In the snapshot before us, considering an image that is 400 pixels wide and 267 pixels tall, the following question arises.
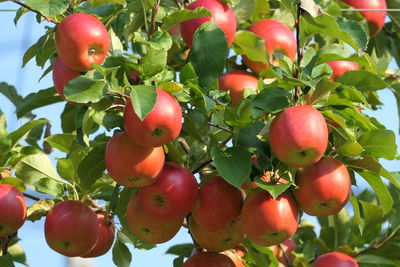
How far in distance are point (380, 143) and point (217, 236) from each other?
1.33 feet

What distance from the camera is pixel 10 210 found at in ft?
6.18

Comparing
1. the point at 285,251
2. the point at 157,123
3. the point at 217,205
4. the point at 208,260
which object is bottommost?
the point at 285,251

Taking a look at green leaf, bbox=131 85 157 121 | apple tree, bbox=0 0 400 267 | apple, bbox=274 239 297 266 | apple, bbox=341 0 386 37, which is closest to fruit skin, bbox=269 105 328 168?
apple tree, bbox=0 0 400 267

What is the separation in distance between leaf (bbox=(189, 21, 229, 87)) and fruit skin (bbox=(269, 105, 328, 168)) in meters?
0.23

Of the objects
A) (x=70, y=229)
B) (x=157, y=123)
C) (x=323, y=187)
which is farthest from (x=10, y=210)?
(x=323, y=187)

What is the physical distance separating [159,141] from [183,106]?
0.20m

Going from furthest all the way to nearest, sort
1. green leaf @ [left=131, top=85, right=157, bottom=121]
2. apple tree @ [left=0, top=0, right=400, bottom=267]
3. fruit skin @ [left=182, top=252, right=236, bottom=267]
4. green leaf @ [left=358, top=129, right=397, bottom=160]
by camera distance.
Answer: fruit skin @ [left=182, top=252, right=236, bottom=267]
green leaf @ [left=358, top=129, right=397, bottom=160]
apple tree @ [left=0, top=0, right=400, bottom=267]
green leaf @ [left=131, top=85, right=157, bottom=121]

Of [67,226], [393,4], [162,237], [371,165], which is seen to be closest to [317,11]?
[371,165]

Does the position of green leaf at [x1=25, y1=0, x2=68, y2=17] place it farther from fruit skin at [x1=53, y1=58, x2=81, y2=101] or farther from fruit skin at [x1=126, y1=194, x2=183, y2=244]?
fruit skin at [x1=126, y1=194, x2=183, y2=244]

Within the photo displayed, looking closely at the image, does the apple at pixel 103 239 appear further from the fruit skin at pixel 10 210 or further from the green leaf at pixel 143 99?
the green leaf at pixel 143 99

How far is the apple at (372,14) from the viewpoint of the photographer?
243cm

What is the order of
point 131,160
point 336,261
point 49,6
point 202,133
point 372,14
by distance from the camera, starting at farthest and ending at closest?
point 372,14 < point 336,261 < point 202,133 < point 49,6 < point 131,160

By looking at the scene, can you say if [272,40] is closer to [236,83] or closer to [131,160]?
[236,83]

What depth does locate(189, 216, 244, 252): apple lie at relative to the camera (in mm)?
1712
